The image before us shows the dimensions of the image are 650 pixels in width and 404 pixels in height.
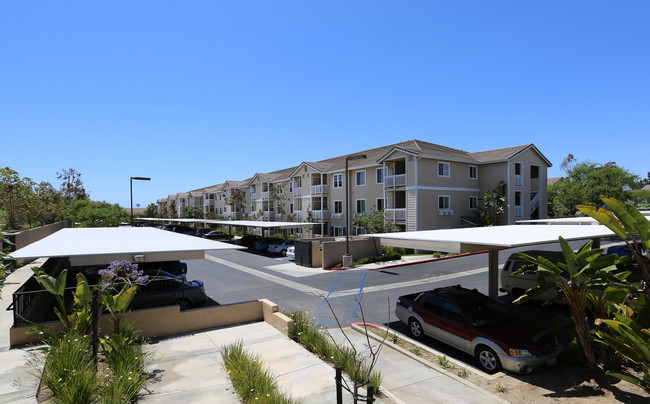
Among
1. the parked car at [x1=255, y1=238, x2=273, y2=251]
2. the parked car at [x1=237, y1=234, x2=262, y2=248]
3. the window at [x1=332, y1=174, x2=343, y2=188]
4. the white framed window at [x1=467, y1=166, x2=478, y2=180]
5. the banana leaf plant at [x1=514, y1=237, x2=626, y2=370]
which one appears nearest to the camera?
the banana leaf plant at [x1=514, y1=237, x2=626, y2=370]

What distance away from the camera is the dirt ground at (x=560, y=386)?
6621 mm

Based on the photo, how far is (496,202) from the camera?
34.1m

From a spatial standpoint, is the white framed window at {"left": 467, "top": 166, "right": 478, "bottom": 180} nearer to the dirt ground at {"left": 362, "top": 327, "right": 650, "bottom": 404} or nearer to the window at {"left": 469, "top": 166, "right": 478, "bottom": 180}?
the window at {"left": 469, "top": 166, "right": 478, "bottom": 180}

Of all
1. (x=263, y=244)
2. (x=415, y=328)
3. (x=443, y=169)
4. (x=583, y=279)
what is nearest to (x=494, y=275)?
(x=415, y=328)

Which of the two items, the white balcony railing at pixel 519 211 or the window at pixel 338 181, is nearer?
the white balcony railing at pixel 519 211

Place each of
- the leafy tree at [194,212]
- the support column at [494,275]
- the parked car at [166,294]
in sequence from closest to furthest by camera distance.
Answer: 1. the parked car at [166,294]
2. the support column at [494,275]
3. the leafy tree at [194,212]

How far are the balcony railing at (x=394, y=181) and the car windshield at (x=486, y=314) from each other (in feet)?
77.7

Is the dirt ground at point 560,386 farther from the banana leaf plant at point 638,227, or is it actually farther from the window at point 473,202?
the window at point 473,202

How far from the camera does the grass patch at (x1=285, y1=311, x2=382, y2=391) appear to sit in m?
7.05

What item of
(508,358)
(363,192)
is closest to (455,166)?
(363,192)

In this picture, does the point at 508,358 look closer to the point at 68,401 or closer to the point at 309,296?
the point at 68,401

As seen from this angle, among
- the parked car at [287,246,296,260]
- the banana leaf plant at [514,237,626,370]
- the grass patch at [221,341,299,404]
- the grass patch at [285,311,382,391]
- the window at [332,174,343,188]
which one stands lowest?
the parked car at [287,246,296,260]

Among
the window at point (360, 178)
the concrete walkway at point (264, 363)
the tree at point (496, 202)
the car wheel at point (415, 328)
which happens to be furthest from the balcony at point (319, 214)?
the concrete walkway at point (264, 363)

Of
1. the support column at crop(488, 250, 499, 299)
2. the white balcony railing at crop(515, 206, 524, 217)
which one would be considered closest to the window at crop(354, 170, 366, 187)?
the white balcony railing at crop(515, 206, 524, 217)
